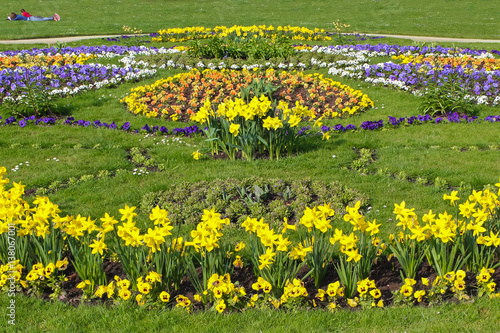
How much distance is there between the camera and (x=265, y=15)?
78.2 feet

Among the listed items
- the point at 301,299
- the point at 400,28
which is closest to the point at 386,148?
the point at 301,299

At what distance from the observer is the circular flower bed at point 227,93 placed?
29.0 feet

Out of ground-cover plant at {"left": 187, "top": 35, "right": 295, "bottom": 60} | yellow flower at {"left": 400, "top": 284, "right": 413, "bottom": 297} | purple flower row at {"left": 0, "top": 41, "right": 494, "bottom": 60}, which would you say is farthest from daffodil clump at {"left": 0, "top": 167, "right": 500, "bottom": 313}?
purple flower row at {"left": 0, "top": 41, "right": 494, "bottom": 60}

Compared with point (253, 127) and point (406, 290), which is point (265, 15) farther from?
point (406, 290)

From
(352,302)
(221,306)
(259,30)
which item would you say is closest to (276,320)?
(221,306)

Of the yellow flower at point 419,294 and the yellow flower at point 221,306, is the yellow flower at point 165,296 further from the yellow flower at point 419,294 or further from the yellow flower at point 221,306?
the yellow flower at point 419,294

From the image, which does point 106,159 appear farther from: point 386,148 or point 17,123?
point 386,148

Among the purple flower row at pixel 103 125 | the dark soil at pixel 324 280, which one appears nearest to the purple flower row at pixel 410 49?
the purple flower row at pixel 103 125

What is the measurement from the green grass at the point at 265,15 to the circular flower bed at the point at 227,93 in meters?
9.71

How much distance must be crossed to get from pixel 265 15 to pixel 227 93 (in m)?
15.7

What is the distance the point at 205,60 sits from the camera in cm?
1215

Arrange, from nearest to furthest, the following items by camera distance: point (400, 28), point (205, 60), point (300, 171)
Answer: point (300, 171)
point (205, 60)
point (400, 28)

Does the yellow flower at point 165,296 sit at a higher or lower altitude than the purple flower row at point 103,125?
lower

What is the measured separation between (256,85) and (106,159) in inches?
127
